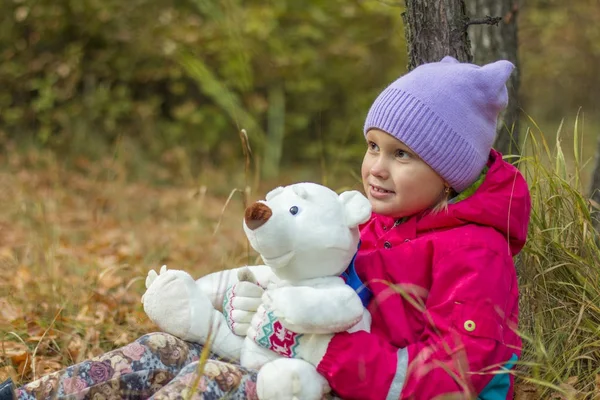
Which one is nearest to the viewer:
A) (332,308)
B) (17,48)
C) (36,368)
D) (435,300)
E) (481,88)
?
(332,308)

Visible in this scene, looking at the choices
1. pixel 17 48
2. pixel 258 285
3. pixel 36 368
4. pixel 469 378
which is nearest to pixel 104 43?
pixel 17 48

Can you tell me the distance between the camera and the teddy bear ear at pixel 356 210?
226 centimetres

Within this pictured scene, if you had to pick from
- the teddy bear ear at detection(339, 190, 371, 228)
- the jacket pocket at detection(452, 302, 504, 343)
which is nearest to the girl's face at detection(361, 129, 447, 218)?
the teddy bear ear at detection(339, 190, 371, 228)

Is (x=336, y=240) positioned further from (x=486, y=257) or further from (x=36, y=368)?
(x=36, y=368)

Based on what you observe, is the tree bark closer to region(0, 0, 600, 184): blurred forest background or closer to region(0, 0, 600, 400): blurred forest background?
region(0, 0, 600, 400): blurred forest background

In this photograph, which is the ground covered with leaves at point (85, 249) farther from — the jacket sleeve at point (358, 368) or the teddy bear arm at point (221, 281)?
the jacket sleeve at point (358, 368)

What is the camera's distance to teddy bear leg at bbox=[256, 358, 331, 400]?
2134mm

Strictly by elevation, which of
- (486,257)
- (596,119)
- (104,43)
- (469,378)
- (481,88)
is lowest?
(596,119)

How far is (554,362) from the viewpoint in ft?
8.82

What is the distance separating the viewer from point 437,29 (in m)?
2.92

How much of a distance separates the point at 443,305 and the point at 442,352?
132mm

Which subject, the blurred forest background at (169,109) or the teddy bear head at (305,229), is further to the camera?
the blurred forest background at (169,109)

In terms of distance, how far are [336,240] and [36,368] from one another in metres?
1.44

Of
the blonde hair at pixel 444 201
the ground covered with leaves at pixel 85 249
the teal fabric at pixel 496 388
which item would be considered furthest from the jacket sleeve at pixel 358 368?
the ground covered with leaves at pixel 85 249
